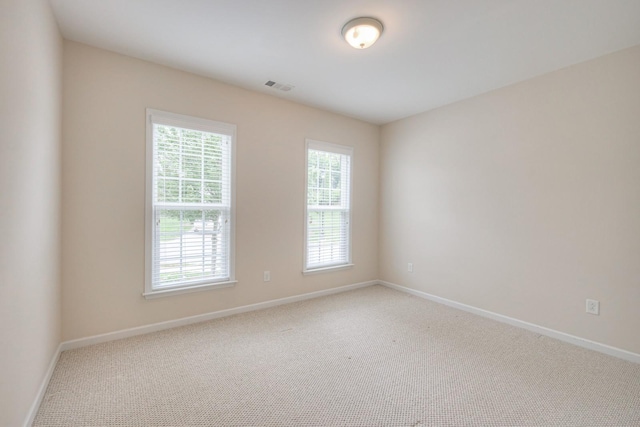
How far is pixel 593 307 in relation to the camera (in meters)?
2.65

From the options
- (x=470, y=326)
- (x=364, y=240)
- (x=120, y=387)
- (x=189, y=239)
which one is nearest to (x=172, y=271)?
(x=189, y=239)

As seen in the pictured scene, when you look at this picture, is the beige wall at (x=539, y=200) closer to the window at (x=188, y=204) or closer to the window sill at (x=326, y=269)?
the window sill at (x=326, y=269)

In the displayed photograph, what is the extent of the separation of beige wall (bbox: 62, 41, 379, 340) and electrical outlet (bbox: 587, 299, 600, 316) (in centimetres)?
299

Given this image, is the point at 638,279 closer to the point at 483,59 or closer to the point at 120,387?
the point at 483,59

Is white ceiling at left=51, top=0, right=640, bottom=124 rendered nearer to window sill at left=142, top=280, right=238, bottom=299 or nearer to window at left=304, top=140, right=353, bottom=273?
window at left=304, top=140, right=353, bottom=273

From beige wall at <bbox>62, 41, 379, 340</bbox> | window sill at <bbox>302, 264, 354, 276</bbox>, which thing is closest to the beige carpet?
beige wall at <bbox>62, 41, 379, 340</bbox>

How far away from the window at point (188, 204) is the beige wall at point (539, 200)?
2.65 meters

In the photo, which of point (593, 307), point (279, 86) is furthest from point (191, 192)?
point (593, 307)

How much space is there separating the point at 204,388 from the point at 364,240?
124 inches

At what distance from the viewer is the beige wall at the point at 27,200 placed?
53.0 inches

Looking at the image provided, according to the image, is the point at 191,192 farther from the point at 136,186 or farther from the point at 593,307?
the point at 593,307

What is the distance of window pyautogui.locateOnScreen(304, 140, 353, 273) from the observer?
4039mm

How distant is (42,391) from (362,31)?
333 cm

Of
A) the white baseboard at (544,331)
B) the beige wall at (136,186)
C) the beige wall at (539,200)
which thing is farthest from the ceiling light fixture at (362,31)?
the white baseboard at (544,331)
